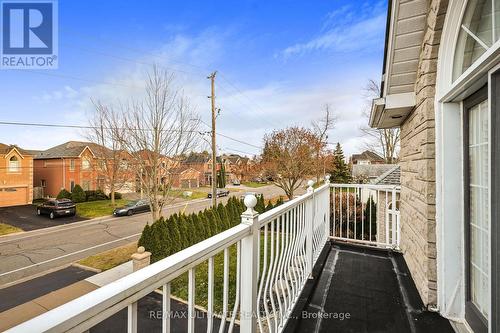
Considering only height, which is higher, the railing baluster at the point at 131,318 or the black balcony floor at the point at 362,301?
the railing baluster at the point at 131,318

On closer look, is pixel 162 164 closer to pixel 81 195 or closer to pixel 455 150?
pixel 455 150

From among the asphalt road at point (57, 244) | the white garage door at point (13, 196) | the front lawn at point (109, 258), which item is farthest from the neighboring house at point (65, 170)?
the front lawn at point (109, 258)

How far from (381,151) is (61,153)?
2943cm

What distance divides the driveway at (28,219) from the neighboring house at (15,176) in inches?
76.4

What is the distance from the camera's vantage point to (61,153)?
933 inches

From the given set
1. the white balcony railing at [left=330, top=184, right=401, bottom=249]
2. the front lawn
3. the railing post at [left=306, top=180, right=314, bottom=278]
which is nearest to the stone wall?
the railing post at [left=306, top=180, right=314, bottom=278]

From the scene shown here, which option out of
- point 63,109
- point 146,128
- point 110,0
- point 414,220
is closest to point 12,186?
point 63,109

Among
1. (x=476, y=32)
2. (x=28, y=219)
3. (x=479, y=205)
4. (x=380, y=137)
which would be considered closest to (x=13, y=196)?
(x=28, y=219)

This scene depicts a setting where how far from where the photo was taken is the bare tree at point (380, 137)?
59.1 ft

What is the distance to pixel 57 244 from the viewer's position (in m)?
10.4

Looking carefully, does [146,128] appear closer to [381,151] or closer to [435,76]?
[435,76]

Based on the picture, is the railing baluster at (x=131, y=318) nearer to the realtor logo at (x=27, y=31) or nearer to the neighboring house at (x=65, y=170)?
the realtor logo at (x=27, y=31)

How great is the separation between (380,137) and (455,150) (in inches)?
797

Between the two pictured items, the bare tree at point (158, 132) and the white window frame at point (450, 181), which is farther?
the bare tree at point (158, 132)
